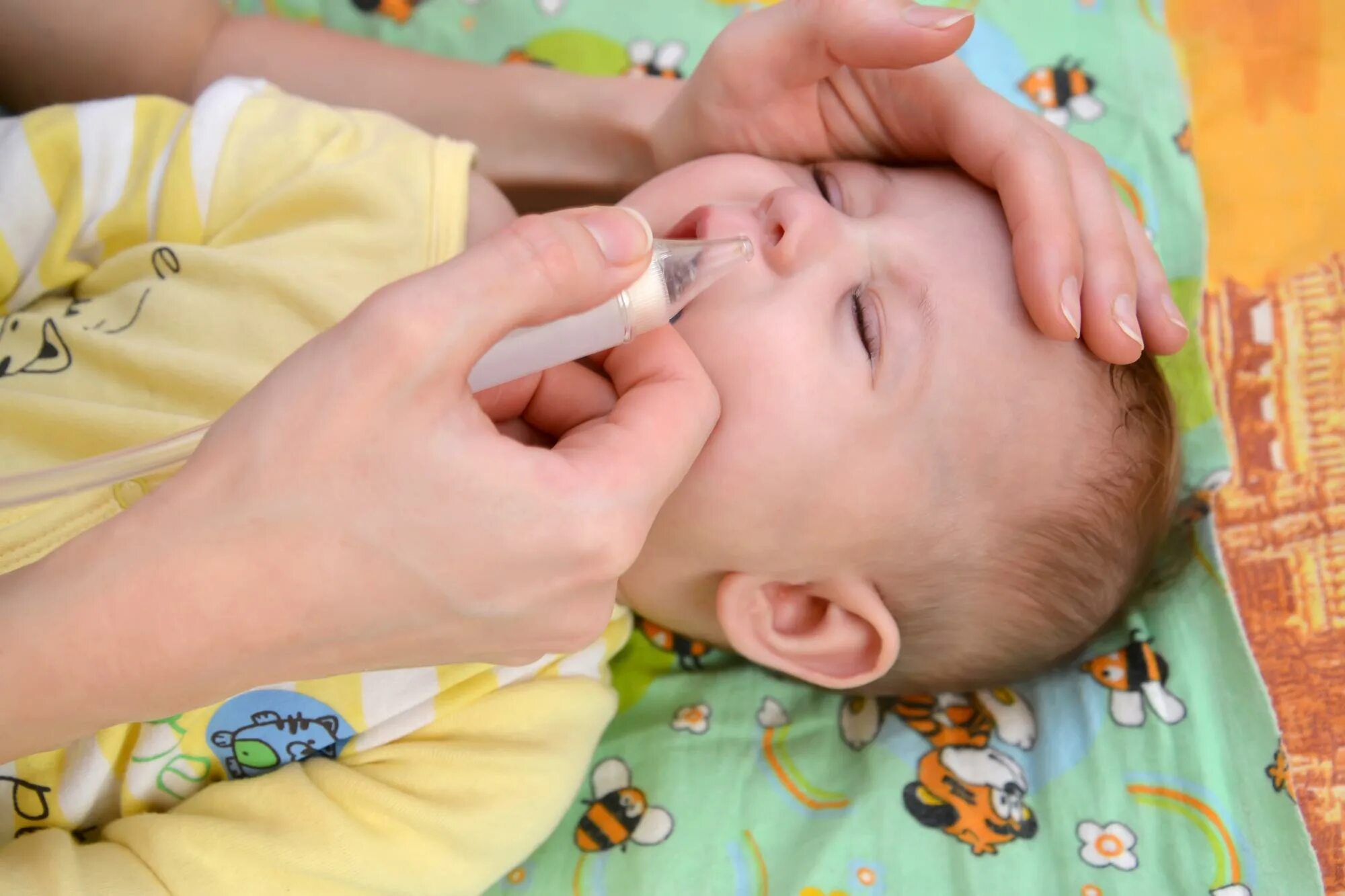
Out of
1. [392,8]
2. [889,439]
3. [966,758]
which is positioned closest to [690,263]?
[889,439]

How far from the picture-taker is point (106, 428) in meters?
1.03

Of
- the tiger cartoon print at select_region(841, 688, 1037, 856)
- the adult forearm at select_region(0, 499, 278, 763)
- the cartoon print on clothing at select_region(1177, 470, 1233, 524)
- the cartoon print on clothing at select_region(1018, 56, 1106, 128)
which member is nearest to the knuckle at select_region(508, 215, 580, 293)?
the adult forearm at select_region(0, 499, 278, 763)

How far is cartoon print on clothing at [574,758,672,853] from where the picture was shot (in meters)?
1.25

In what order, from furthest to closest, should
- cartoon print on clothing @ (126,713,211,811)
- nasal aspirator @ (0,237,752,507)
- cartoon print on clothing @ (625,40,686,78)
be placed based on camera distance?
cartoon print on clothing @ (625,40,686,78) < cartoon print on clothing @ (126,713,211,811) < nasal aspirator @ (0,237,752,507)

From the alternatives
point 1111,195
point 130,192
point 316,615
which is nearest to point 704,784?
point 316,615

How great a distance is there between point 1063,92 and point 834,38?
670 mm

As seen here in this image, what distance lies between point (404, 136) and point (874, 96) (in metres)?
0.60

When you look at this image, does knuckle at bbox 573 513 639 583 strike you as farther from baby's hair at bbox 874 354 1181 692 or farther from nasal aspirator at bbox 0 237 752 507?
baby's hair at bbox 874 354 1181 692

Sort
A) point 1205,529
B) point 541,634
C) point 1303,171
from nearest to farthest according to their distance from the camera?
point 541,634, point 1205,529, point 1303,171

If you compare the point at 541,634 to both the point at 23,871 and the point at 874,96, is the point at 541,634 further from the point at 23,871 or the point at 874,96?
the point at 874,96

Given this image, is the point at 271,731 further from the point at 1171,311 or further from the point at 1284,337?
the point at 1284,337

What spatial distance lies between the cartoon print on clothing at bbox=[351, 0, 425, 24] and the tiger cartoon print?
1.32 m

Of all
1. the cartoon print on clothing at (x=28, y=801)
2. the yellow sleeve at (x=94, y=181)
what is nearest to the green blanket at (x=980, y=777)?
the cartoon print on clothing at (x=28, y=801)

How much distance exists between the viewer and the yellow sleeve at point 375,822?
0.99 m
